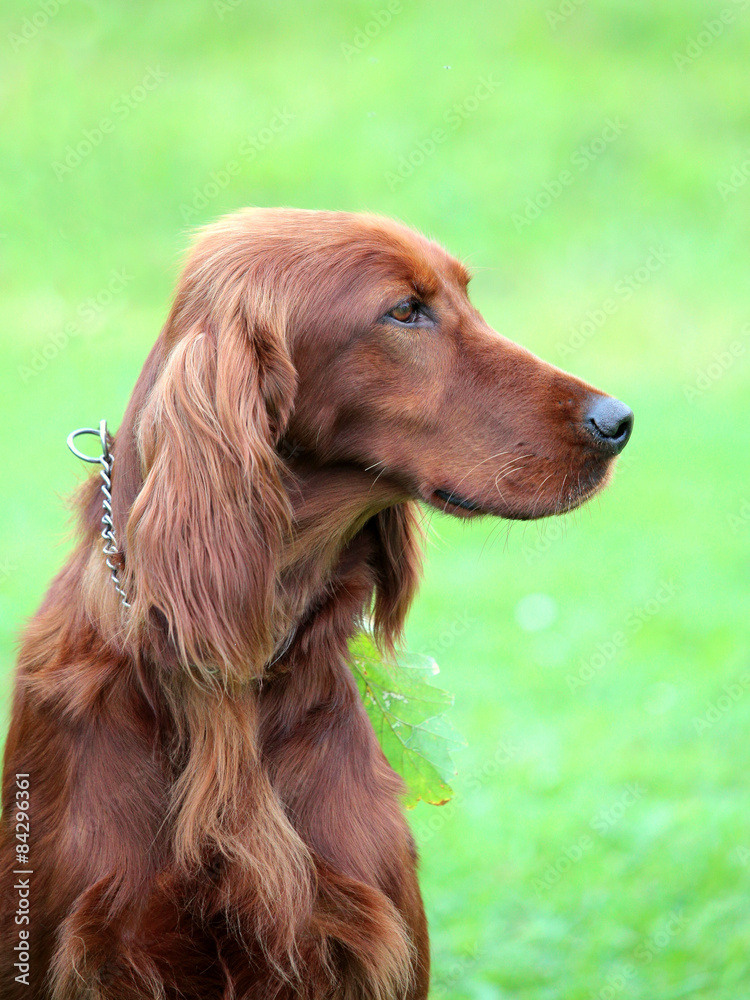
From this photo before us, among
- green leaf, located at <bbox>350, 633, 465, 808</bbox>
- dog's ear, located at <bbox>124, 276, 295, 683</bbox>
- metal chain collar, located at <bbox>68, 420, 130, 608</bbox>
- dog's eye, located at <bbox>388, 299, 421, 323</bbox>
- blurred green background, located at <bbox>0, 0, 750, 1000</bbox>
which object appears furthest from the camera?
blurred green background, located at <bbox>0, 0, 750, 1000</bbox>

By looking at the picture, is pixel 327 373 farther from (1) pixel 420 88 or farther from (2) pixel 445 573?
(1) pixel 420 88

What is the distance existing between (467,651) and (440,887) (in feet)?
6.46

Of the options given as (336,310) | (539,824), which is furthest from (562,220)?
(336,310)

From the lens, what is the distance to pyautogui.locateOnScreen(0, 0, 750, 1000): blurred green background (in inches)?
165

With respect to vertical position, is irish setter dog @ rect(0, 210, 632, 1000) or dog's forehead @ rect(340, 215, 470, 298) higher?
dog's forehead @ rect(340, 215, 470, 298)

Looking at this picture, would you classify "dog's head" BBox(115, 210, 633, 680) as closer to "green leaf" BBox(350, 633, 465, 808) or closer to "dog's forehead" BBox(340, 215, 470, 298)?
"dog's forehead" BBox(340, 215, 470, 298)

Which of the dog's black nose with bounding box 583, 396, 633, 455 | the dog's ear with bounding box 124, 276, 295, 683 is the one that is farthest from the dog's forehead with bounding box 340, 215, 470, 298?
the dog's black nose with bounding box 583, 396, 633, 455

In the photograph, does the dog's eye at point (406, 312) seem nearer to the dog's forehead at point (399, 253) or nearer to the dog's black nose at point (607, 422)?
the dog's forehead at point (399, 253)

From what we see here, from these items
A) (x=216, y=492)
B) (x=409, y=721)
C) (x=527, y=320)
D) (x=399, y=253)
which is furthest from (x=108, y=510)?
(x=527, y=320)

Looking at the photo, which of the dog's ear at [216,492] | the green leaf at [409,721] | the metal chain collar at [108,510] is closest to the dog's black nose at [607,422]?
the dog's ear at [216,492]

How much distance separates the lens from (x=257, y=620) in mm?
2473

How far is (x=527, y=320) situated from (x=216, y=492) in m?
8.76

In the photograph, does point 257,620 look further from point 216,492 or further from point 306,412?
point 306,412

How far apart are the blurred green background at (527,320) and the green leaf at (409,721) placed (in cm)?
47
